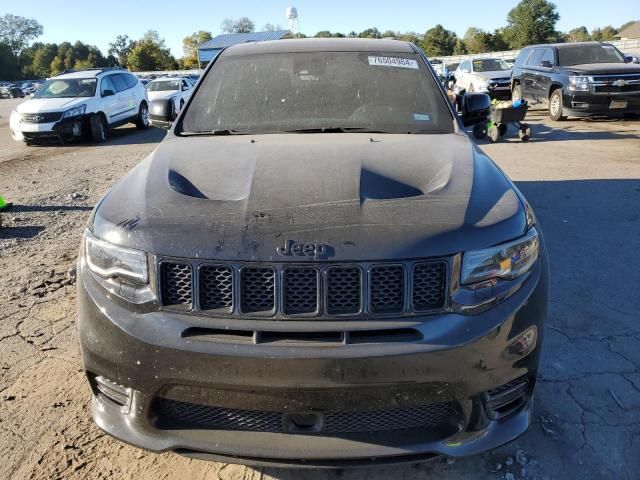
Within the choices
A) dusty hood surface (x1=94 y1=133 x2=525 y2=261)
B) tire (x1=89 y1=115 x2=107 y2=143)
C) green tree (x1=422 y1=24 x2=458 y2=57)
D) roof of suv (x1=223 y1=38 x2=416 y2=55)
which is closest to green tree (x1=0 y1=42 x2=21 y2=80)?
green tree (x1=422 y1=24 x2=458 y2=57)

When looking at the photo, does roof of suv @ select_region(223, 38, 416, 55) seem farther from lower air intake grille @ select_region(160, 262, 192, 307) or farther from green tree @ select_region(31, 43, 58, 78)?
green tree @ select_region(31, 43, 58, 78)

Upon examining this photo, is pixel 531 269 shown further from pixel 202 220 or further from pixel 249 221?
pixel 202 220

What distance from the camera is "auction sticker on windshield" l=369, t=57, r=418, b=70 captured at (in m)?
3.51

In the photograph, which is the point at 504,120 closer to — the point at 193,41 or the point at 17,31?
the point at 193,41

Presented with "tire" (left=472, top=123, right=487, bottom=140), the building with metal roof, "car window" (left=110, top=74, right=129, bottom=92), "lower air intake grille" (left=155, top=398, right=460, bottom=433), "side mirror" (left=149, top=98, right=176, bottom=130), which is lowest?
"lower air intake grille" (left=155, top=398, right=460, bottom=433)

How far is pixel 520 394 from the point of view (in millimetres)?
2000

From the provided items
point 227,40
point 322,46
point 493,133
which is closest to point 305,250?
point 322,46

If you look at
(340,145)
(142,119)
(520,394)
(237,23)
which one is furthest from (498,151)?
(237,23)

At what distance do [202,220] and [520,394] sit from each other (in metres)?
1.37

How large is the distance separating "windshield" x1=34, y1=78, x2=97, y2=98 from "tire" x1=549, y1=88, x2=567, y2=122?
1171cm

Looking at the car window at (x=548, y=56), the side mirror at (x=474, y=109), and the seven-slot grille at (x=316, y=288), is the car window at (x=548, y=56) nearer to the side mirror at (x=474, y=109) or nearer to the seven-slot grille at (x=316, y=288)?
the side mirror at (x=474, y=109)

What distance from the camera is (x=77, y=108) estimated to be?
12.8 m

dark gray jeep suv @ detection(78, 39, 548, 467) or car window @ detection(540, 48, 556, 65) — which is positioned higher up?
car window @ detection(540, 48, 556, 65)

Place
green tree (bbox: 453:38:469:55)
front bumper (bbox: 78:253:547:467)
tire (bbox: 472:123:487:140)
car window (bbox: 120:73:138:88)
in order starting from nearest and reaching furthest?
front bumper (bbox: 78:253:547:467), tire (bbox: 472:123:487:140), car window (bbox: 120:73:138:88), green tree (bbox: 453:38:469:55)
